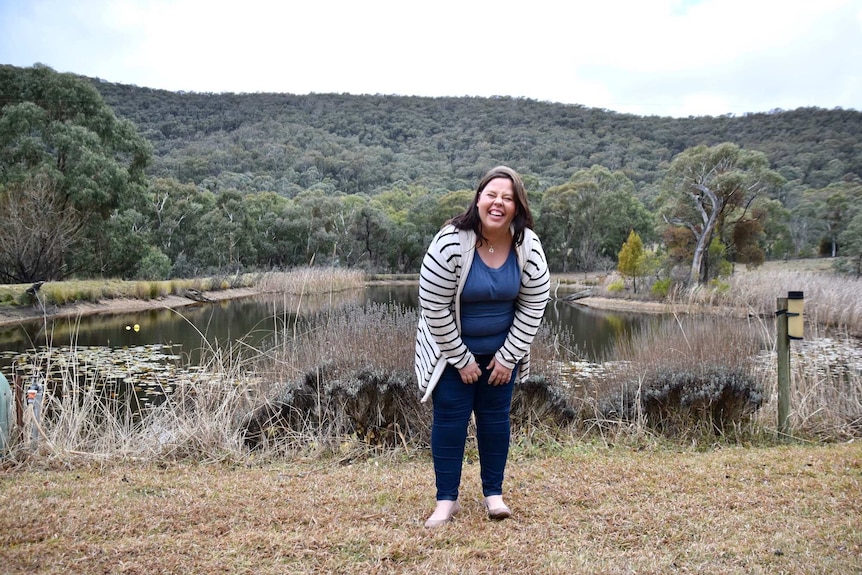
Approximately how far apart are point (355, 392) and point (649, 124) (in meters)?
80.5

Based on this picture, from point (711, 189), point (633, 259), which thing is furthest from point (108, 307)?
point (711, 189)

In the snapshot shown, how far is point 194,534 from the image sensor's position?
7.62ft

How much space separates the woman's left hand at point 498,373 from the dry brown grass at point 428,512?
59 cm

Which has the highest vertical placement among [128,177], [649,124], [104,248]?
[649,124]

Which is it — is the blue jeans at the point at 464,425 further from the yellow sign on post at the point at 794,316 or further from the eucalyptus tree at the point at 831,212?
the eucalyptus tree at the point at 831,212

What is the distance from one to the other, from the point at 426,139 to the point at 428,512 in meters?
79.7

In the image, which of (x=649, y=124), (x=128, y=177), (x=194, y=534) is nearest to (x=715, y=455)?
(x=194, y=534)

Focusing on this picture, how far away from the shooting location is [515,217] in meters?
2.47

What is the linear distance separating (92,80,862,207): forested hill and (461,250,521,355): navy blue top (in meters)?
49.9

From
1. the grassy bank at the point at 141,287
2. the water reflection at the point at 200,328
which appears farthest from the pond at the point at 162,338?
the grassy bank at the point at 141,287

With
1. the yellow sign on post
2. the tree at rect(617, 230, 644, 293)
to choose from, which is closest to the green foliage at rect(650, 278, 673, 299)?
the tree at rect(617, 230, 644, 293)

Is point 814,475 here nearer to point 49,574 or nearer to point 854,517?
point 854,517

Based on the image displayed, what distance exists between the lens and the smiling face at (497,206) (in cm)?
238

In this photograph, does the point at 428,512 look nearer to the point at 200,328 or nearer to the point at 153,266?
the point at 200,328
